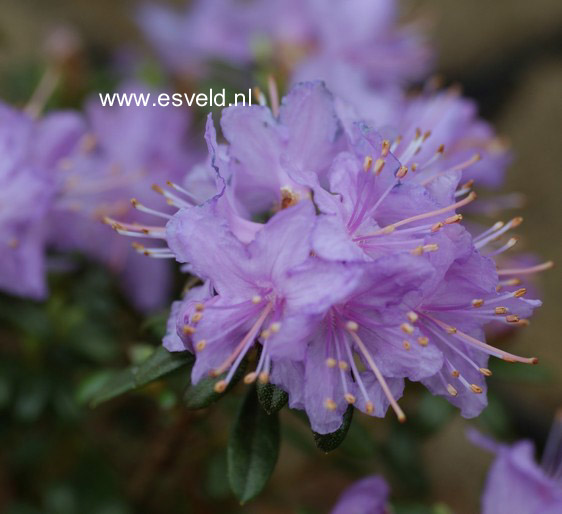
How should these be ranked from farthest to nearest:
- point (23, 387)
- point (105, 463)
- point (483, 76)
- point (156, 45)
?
point (483, 76)
point (156, 45)
point (105, 463)
point (23, 387)

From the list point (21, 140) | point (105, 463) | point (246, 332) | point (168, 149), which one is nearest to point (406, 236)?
point (246, 332)

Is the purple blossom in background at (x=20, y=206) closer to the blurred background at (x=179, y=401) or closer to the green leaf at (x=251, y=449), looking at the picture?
the blurred background at (x=179, y=401)

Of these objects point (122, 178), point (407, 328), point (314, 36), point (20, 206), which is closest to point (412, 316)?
point (407, 328)

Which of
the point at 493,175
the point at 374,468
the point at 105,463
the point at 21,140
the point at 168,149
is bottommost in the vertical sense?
the point at 374,468

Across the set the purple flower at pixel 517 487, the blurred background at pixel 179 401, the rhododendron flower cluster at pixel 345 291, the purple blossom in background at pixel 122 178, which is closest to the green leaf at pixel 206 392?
the rhododendron flower cluster at pixel 345 291

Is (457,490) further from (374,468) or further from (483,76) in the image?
(483,76)

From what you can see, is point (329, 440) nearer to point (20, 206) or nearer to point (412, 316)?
point (412, 316)
